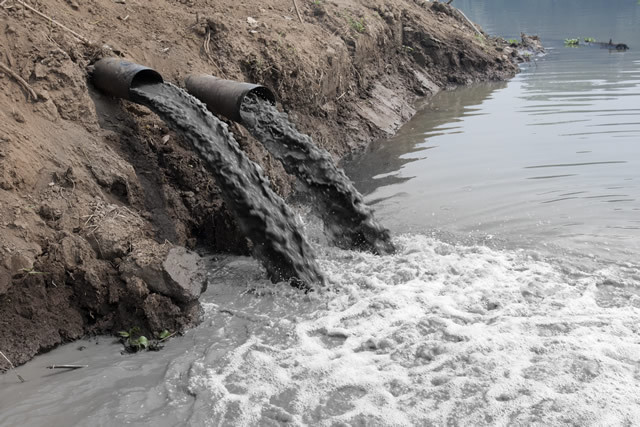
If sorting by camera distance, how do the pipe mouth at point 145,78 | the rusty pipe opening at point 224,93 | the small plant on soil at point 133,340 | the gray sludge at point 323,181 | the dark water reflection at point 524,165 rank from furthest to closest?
the dark water reflection at point 524,165 → the rusty pipe opening at point 224,93 → the gray sludge at point 323,181 → the pipe mouth at point 145,78 → the small plant on soil at point 133,340

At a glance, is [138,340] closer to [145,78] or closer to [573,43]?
[145,78]

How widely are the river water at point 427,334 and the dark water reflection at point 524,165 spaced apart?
4 cm

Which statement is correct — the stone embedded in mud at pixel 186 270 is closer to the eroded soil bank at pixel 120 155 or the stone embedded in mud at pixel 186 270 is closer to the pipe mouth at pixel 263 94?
the eroded soil bank at pixel 120 155

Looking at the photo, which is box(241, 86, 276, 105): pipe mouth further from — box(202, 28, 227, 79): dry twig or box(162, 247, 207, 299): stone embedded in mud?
box(162, 247, 207, 299): stone embedded in mud

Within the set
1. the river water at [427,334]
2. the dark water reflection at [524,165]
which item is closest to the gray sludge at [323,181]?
the river water at [427,334]

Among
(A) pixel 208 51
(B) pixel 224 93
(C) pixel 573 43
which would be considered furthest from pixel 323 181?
(C) pixel 573 43

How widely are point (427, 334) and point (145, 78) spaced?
12.8 ft

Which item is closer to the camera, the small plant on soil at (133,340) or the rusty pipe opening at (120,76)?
the small plant on soil at (133,340)

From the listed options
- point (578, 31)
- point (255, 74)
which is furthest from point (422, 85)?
point (578, 31)

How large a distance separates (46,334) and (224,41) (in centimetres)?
503

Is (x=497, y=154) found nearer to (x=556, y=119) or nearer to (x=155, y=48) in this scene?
(x=556, y=119)

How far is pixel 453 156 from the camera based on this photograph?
945 centimetres

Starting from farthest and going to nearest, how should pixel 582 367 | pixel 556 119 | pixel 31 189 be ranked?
pixel 556 119, pixel 31 189, pixel 582 367

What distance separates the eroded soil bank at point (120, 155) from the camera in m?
4.74
